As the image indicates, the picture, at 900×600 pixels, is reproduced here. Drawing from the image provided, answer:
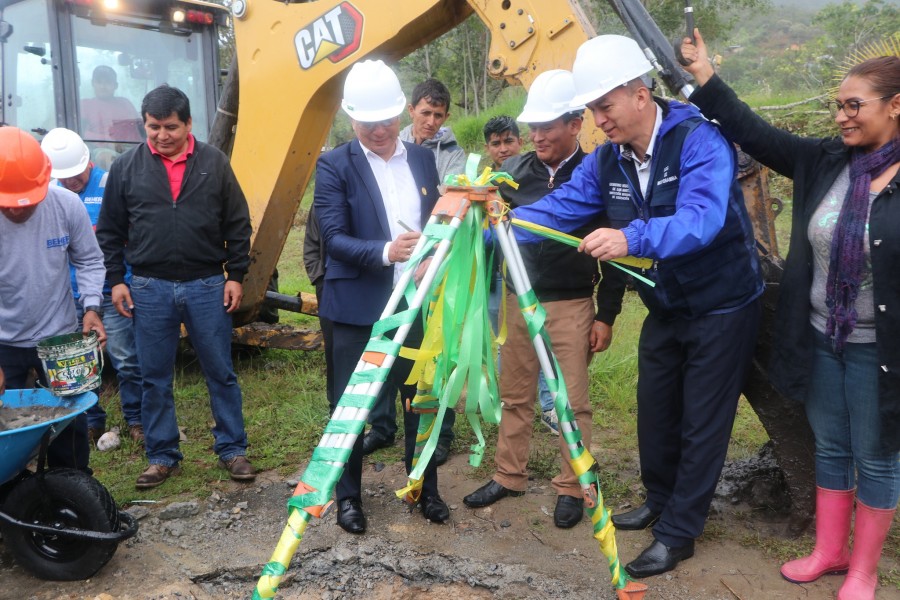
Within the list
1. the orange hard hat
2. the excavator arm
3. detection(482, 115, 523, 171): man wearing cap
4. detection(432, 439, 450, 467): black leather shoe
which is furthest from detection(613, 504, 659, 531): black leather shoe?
the orange hard hat

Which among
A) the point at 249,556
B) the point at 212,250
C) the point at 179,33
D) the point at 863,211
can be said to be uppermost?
the point at 179,33

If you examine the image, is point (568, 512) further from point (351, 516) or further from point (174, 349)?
point (174, 349)

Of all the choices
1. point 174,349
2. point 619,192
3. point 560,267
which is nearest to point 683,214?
point 619,192

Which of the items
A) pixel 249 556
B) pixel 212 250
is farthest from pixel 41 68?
pixel 249 556

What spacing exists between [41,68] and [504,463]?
424 centimetres

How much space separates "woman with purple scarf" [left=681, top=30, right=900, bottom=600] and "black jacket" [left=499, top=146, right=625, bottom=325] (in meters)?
0.74

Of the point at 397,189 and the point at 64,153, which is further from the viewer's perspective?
the point at 64,153

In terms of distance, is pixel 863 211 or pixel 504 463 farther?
pixel 504 463

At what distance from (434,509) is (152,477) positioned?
1494 millimetres

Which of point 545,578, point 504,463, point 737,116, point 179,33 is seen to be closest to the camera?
point 737,116

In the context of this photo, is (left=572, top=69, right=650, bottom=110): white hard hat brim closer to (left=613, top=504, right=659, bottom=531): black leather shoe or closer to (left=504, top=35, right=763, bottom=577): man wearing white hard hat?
(left=504, top=35, right=763, bottom=577): man wearing white hard hat

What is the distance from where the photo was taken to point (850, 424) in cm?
275

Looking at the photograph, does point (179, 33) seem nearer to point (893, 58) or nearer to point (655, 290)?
point (655, 290)

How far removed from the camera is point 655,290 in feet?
9.55
